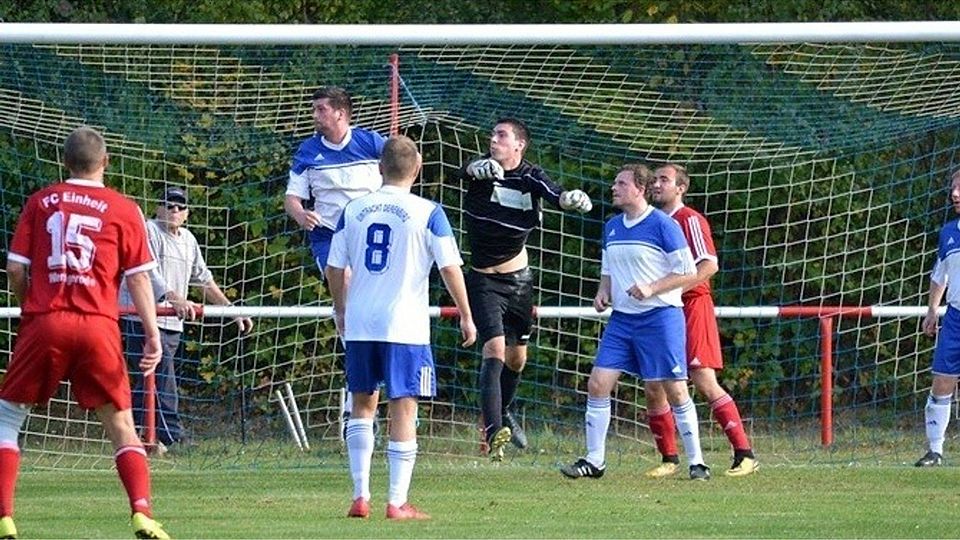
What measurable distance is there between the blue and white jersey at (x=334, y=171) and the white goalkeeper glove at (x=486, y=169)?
616 mm

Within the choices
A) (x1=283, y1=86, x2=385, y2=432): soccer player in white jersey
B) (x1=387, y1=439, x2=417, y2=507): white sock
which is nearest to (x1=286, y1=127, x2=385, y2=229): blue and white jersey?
(x1=283, y1=86, x2=385, y2=432): soccer player in white jersey

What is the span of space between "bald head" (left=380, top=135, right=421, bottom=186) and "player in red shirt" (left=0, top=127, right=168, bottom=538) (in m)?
1.26

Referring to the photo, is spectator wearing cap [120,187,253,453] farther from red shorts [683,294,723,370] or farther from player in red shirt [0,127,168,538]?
player in red shirt [0,127,168,538]

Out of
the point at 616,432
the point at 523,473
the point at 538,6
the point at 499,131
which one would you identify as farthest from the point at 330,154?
the point at 538,6

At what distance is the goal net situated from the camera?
41.2 ft

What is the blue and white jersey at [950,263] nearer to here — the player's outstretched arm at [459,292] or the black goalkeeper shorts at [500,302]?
the black goalkeeper shorts at [500,302]

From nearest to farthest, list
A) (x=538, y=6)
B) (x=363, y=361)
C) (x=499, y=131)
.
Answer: (x=363, y=361)
(x=499, y=131)
(x=538, y=6)

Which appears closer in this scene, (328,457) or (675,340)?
(675,340)

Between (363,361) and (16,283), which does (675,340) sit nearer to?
(363,361)

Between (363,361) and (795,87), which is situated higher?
(795,87)

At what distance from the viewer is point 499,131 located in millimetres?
11914

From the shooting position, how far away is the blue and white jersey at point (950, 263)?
12.2m

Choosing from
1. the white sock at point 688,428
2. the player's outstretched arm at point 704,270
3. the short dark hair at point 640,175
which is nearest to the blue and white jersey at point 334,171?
the short dark hair at point 640,175

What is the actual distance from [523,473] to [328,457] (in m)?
1.95
